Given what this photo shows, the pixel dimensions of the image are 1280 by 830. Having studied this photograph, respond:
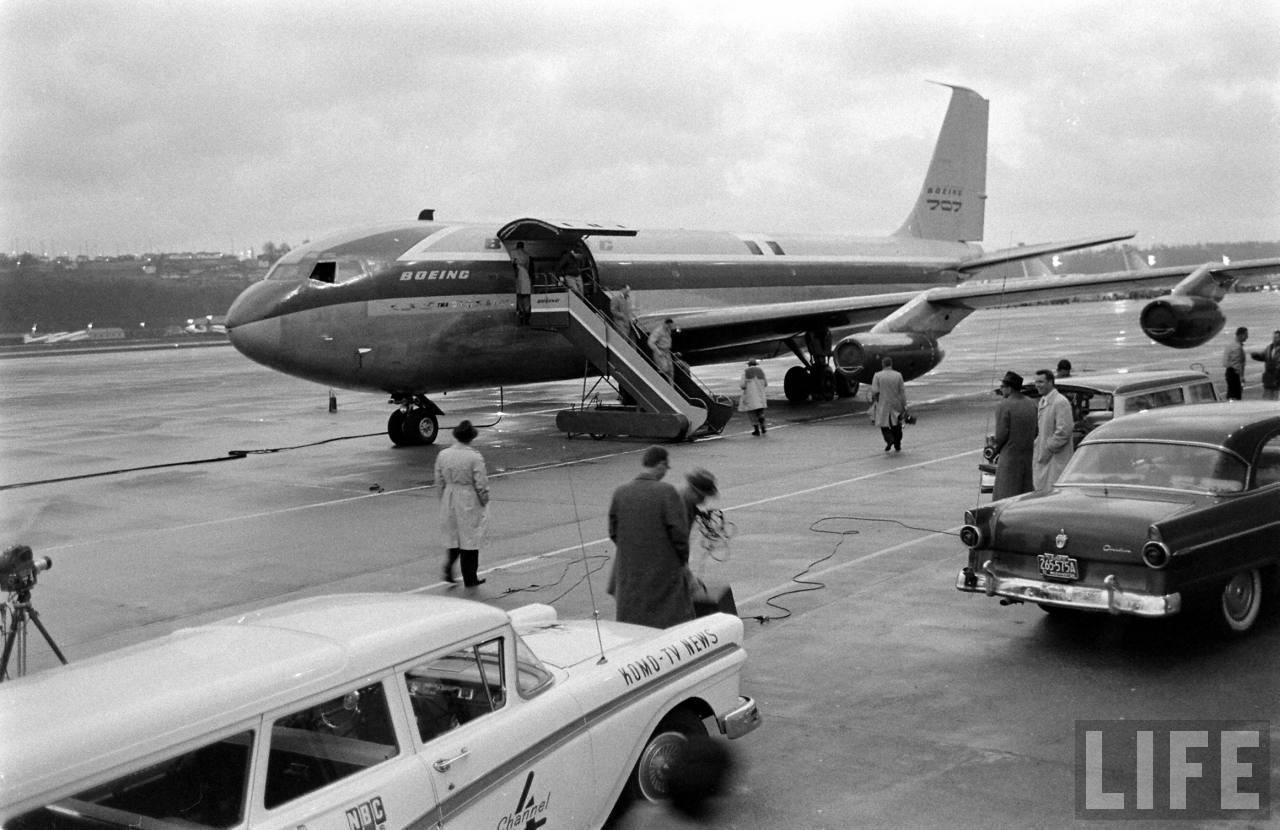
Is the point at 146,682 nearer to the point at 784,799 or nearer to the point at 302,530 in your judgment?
the point at 784,799

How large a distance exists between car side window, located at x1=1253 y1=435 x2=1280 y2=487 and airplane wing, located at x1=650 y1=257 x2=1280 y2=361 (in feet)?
53.0

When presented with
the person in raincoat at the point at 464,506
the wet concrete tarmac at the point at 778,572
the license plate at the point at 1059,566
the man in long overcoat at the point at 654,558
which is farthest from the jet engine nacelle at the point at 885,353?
the man in long overcoat at the point at 654,558

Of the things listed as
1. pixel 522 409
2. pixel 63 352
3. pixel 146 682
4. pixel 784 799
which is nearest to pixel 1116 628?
pixel 784 799

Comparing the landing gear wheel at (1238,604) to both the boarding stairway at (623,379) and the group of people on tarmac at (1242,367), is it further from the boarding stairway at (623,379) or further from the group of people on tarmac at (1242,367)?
the boarding stairway at (623,379)

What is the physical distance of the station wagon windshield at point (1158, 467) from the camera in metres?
8.71

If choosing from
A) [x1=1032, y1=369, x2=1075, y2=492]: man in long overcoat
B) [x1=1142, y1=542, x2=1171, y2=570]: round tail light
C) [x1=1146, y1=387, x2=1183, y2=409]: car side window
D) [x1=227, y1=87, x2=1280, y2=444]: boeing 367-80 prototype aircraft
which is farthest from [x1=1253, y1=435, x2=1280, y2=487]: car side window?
[x1=227, y1=87, x2=1280, y2=444]: boeing 367-80 prototype aircraft

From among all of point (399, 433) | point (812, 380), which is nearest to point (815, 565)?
point (399, 433)

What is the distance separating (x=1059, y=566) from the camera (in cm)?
827

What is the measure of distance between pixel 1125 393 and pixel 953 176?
23228 mm

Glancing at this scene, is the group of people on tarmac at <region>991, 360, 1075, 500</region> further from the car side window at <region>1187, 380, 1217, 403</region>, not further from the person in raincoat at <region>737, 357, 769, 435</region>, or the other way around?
the person in raincoat at <region>737, 357, 769, 435</region>

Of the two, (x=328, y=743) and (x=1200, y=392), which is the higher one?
(x=1200, y=392)

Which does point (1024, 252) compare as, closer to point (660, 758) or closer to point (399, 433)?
point (399, 433)

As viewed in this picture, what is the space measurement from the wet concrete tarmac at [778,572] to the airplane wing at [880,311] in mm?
1958

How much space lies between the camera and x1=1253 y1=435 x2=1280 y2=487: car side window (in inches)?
346
